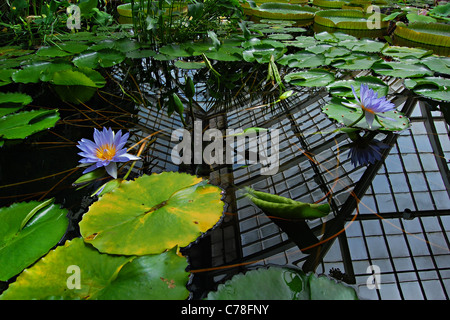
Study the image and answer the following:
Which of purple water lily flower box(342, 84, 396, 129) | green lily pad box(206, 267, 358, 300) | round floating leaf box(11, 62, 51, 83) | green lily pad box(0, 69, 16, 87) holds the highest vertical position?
purple water lily flower box(342, 84, 396, 129)

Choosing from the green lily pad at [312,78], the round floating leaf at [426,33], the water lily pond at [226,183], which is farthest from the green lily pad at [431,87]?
the round floating leaf at [426,33]

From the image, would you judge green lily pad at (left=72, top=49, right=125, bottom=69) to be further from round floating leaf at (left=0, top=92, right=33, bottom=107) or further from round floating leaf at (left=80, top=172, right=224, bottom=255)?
round floating leaf at (left=80, top=172, right=224, bottom=255)

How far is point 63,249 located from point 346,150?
4.03ft

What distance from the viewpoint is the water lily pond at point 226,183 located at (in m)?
0.78

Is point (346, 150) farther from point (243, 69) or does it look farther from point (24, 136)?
point (24, 136)

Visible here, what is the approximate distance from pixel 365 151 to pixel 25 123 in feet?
5.52

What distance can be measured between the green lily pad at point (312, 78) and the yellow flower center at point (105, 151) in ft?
4.43

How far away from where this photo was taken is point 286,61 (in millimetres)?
2326

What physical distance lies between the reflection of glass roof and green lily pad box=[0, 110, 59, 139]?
0.47 meters

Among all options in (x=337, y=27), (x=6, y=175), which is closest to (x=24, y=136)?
(x=6, y=175)

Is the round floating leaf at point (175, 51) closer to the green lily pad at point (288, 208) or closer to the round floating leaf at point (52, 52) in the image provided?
the round floating leaf at point (52, 52)

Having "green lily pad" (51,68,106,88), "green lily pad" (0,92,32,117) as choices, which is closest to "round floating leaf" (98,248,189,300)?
"green lily pad" (0,92,32,117)

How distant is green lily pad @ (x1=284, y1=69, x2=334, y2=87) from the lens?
1.96m

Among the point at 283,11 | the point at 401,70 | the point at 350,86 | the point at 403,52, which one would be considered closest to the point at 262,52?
the point at 350,86
